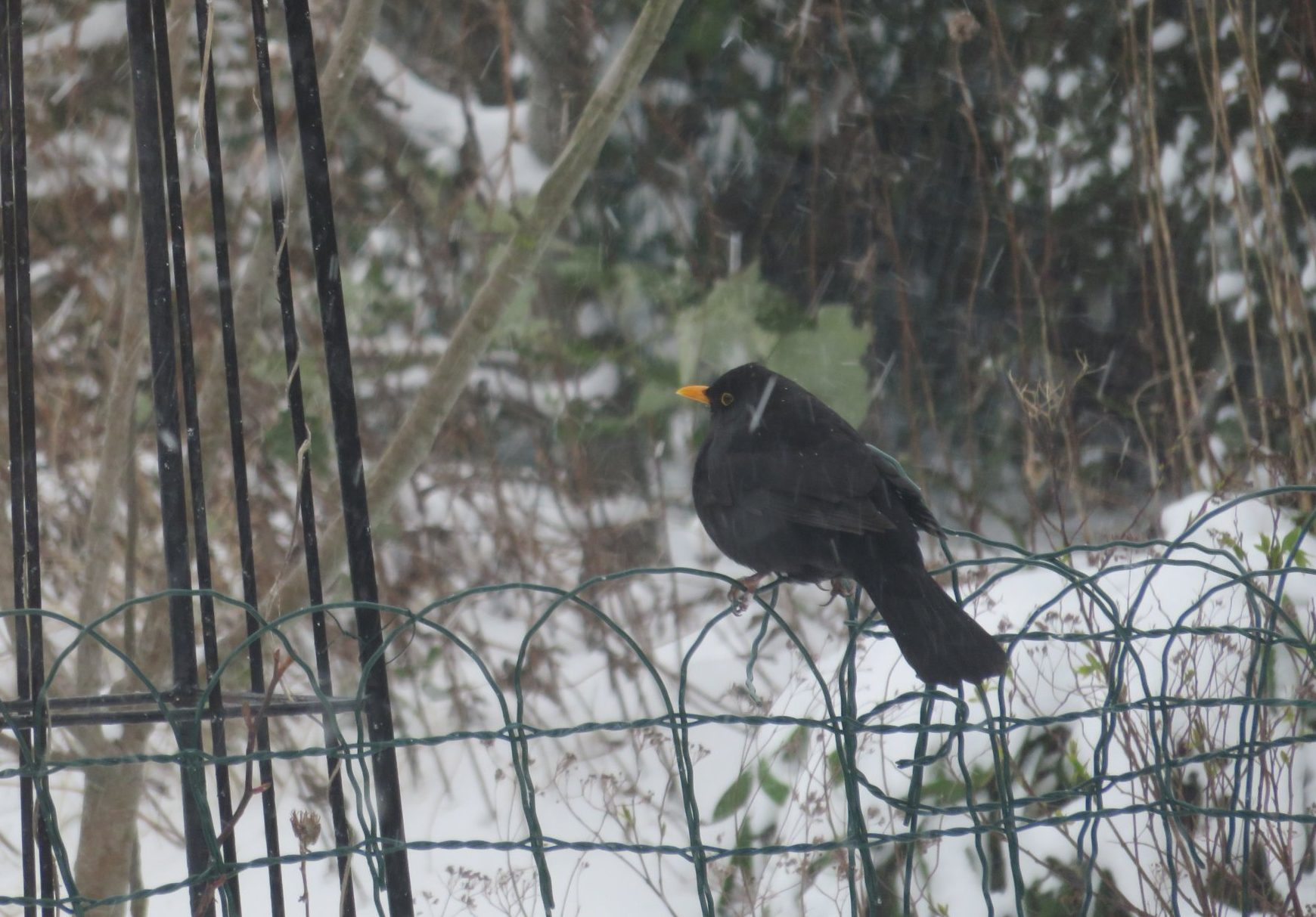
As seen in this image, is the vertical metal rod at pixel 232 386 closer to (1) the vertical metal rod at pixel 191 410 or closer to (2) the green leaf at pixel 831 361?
(1) the vertical metal rod at pixel 191 410

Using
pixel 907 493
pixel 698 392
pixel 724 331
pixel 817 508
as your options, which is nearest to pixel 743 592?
pixel 817 508

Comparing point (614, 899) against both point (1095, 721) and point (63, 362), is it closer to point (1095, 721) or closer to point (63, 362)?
point (1095, 721)

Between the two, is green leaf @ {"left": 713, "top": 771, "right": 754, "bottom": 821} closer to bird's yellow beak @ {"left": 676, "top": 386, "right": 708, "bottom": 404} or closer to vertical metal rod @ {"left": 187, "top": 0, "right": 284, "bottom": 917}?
Answer: bird's yellow beak @ {"left": 676, "top": 386, "right": 708, "bottom": 404}

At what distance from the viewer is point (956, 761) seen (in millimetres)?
3201

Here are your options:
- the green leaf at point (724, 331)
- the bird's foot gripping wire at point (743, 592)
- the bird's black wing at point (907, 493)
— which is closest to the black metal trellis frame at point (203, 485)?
the bird's foot gripping wire at point (743, 592)

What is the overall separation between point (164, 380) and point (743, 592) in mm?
1190

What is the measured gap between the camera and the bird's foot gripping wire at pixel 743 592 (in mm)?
1944

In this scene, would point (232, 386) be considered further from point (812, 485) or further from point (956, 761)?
point (956, 761)

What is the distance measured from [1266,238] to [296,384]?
3623mm

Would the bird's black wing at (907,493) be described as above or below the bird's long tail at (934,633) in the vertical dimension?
above

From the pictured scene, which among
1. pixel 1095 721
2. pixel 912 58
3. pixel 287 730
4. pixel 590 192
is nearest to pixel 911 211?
pixel 912 58

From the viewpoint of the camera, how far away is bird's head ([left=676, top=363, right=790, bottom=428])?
295 centimetres

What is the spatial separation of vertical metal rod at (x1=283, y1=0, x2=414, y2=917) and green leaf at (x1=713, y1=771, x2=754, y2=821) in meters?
1.67

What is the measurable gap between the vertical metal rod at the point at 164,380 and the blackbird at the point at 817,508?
3.67 ft
